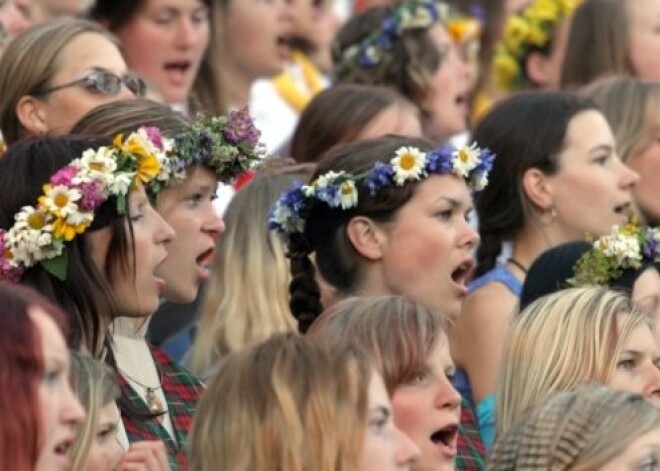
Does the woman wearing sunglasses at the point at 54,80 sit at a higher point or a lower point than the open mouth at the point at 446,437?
higher

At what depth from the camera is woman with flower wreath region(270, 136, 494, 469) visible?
26.1ft

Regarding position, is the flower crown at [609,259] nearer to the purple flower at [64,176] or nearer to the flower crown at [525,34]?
the purple flower at [64,176]

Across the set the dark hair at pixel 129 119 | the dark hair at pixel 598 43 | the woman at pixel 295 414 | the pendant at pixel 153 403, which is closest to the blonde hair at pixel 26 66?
the dark hair at pixel 129 119

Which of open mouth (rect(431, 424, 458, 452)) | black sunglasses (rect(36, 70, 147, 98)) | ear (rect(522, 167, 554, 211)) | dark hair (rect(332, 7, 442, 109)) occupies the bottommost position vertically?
open mouth (rect(431, 424, 458, 452))

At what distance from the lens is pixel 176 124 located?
7.84 m

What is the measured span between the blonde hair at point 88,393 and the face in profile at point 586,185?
10.9 feet

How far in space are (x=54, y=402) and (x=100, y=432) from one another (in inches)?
28.0

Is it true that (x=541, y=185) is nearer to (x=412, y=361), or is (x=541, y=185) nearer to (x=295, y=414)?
(x=412, y=361)

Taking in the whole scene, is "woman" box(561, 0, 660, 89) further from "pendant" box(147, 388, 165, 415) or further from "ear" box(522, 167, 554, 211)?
"pendant" box(147, 388, 165, 415)

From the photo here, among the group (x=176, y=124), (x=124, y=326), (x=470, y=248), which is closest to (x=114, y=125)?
(x=176, y=124)

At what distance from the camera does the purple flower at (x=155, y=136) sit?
747 cm

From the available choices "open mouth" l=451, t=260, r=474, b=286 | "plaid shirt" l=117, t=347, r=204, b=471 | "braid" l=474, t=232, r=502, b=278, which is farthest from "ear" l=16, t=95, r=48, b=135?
"braid" l=474, t=232, r=502, b=278

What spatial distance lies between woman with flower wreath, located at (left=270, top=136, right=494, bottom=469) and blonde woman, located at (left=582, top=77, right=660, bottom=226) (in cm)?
242

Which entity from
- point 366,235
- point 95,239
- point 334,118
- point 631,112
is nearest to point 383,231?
point 366,235
